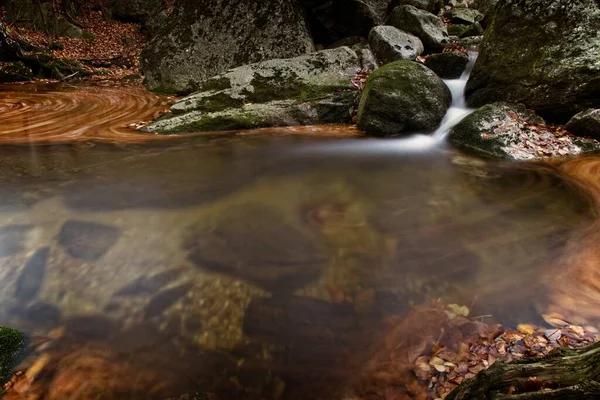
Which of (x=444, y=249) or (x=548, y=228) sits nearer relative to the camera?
(x=444, y=249)

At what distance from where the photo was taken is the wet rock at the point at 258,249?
296cm

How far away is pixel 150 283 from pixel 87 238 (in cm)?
92

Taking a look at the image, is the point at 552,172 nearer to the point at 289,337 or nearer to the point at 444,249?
the point at 444,249

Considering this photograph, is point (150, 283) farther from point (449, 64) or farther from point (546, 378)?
point (449, 64)

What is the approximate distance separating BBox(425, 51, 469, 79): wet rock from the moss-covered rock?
926 cm

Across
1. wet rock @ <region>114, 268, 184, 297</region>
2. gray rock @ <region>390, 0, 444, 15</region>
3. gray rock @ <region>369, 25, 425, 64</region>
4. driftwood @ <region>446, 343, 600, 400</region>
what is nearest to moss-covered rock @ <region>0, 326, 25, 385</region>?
wet rock @ <region>114, 268, 184, 297</region>

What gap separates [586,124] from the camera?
587 cm

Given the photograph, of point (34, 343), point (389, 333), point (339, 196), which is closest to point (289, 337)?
point (389, 333)

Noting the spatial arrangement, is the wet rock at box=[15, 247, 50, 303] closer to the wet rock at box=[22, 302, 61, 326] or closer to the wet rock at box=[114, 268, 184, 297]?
the wet rock at box=[22, 302, 61, 326]

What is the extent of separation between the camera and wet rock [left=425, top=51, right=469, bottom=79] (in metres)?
8.87

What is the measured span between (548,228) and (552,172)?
1.91 metres

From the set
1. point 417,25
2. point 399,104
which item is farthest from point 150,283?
point 417,25

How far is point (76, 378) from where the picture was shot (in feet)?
6.75

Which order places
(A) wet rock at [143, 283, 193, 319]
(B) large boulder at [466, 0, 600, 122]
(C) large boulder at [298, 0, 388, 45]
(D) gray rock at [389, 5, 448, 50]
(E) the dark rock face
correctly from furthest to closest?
(E) the dark rock face, (C) large boulder at [298, 0, 388, 45], (D) gray rock at [389, 5, 448, 50], (B) large boulder at [466, 0, 600, 122], (A) wet rock at [143, 283, 193, 319]
